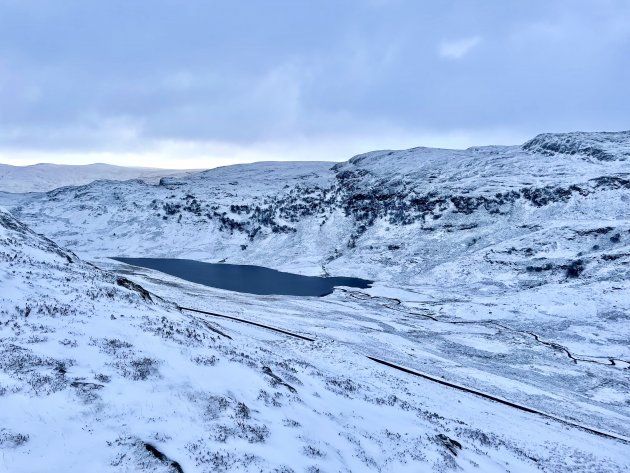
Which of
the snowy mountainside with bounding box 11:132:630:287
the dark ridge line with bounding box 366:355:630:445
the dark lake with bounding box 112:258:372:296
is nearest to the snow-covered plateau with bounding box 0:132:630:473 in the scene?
the dark ridge line with bounding box 366:355:630:445

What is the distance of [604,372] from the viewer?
1553 inches

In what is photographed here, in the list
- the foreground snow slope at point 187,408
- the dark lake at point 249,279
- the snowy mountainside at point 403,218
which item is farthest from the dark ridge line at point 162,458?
the snowy mountainside at point 403,218

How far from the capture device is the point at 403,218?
118500mm

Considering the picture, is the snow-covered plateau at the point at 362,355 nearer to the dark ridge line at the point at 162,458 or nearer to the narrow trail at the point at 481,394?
the dark ridge line at the point at 162,458

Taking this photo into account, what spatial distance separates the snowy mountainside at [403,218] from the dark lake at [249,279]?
597 cm

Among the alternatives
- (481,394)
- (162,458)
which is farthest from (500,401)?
(162,458)

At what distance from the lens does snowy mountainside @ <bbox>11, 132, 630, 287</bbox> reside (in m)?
89.9

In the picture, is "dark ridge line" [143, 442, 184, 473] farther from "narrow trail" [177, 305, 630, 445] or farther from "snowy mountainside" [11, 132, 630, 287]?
"snowy mountainside" [11, 132, 630, 287]

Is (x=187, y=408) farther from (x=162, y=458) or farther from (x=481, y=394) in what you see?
(x=481, y=394)

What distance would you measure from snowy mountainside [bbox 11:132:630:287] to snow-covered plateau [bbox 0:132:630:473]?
0.79m

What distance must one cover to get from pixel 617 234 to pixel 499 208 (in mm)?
29632

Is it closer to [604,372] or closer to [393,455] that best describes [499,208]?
[604,372]

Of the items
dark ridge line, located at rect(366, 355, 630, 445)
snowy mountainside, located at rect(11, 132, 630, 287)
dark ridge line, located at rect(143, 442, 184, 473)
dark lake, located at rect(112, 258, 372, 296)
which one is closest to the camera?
dark ridge line, located at rect(143, 442, 184, 473)

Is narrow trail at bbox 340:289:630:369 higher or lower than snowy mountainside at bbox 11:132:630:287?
lower
